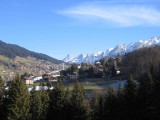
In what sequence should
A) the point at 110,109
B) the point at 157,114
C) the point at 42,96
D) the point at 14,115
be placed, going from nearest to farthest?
1. the point at 157,114
2. the point at 14,115
3. the point at 110,109
4. the point at 42,96

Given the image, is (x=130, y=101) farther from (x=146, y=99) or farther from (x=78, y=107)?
(x=78, y=107)

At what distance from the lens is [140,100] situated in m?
68.4

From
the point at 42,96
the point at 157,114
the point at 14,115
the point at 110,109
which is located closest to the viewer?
the point at 157,114

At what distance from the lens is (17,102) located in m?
67.6

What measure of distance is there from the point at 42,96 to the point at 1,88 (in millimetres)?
11230

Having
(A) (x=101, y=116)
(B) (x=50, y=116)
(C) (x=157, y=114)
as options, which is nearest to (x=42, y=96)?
(B) (x=50, y=116)

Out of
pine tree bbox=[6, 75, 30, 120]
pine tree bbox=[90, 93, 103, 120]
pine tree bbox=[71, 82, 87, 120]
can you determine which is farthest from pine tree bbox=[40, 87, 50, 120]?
pine tree bbox=[6, 75, 30, 120]

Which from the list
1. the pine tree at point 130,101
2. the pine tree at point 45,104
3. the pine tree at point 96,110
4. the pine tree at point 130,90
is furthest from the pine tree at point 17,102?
the pine tree at point 96,110

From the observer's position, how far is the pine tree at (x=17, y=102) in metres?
67.2

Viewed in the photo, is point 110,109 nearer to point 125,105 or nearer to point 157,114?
point 125,105

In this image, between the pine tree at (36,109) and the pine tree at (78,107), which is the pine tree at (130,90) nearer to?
the pine tree at (78,107)

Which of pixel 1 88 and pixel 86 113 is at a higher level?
pixel 1 88

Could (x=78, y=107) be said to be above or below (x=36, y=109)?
above

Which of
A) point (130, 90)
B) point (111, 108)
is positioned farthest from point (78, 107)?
point (130, 90)
